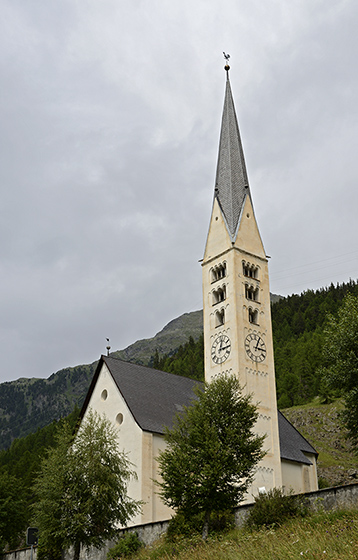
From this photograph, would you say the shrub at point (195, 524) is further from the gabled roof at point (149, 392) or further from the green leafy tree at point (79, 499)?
the gabled roof at point (149, 392)

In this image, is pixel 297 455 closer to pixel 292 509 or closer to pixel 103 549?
pixel 103 549

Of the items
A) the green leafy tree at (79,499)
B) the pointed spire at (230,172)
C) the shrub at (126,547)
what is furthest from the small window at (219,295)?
the shrub at (126,547)

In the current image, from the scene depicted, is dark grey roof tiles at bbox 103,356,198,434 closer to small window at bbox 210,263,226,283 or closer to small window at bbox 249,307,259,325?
small window at bbox 249,307,259,325

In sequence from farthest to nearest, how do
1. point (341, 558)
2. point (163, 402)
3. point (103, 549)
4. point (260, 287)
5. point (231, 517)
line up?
point (260, 287), point (163, 402), point (103, 549), point (231, 517), point (341, 558)

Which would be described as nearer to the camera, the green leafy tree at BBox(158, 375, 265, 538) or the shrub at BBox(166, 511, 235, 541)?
the shrub at BBox(166, 511, 235, 541)

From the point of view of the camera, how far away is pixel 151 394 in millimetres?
A: 49125

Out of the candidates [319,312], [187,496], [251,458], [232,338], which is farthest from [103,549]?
[319,312]

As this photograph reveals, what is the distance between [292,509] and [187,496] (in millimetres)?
5502

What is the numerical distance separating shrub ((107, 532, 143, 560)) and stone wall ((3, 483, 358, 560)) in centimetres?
48

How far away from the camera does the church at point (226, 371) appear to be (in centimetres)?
4409

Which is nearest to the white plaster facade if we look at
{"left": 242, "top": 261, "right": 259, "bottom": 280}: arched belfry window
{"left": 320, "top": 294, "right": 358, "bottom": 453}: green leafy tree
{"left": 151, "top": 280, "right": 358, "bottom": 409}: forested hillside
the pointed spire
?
{"left": 320, "top": 294, "right": 358, "bottom": 453}: green leafy tree

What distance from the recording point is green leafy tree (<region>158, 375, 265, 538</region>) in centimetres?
3011

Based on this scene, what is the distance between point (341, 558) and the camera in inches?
584

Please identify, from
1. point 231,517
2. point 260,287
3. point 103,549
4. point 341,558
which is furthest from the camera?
point 260,287
